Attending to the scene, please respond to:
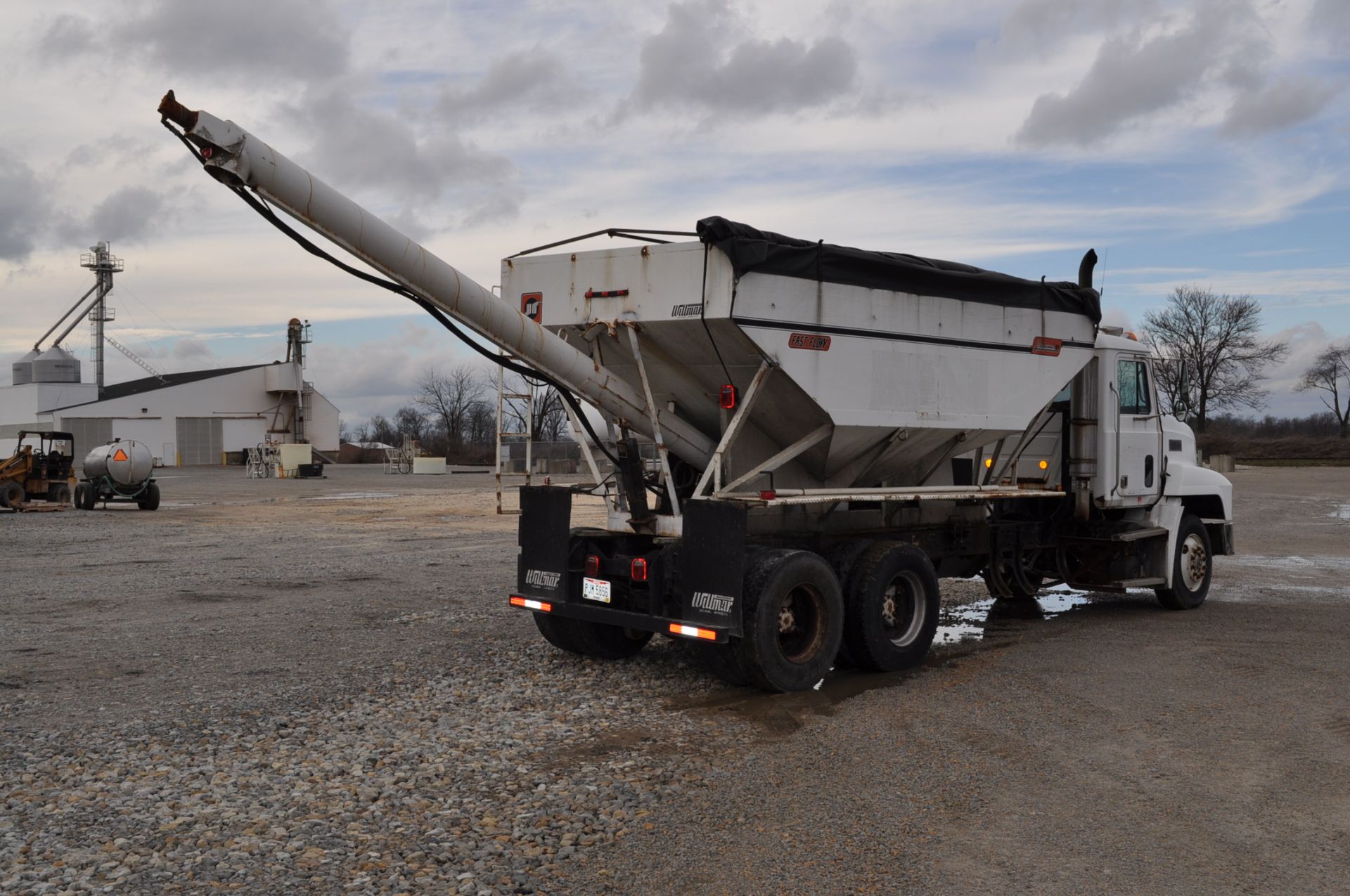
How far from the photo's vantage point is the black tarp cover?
8047 millimetres

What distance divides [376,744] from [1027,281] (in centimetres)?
686

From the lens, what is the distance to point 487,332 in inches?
314

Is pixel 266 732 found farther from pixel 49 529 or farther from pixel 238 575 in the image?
pixel 49 529

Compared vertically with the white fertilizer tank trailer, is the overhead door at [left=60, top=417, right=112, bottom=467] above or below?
above

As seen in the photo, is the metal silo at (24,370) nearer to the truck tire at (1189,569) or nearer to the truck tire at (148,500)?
the truck tire at (148,500)

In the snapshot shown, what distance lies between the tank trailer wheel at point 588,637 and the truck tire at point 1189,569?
621 cm

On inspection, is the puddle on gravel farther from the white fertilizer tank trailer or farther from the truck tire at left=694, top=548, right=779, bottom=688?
the white fertilizer tank trailer

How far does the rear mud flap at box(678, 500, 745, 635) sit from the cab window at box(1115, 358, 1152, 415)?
5609 millimetres

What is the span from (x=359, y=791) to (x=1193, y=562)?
9863mm

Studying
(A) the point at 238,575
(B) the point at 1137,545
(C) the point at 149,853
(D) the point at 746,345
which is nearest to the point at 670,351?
Result: (D) the point at 746,345

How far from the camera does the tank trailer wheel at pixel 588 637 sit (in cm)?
934

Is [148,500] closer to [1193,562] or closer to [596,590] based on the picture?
[596,590]

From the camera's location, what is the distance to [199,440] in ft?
227

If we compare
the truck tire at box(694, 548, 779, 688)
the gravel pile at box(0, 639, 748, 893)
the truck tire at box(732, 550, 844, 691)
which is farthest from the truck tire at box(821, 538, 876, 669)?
the gravel pile at box(0, 639, 748, 893)
